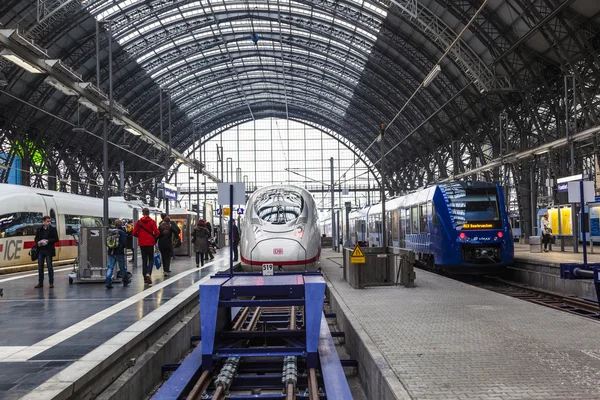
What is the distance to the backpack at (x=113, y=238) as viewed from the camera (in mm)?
13469

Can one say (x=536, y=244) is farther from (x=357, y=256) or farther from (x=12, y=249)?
(x=12, y=249)

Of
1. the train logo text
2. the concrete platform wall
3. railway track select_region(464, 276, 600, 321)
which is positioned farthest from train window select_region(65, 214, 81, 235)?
the concrete platform wall

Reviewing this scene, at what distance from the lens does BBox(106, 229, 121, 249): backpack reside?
44.2 feet

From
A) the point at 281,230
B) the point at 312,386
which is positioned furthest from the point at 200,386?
the point at 281,230

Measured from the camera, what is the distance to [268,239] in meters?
15.2

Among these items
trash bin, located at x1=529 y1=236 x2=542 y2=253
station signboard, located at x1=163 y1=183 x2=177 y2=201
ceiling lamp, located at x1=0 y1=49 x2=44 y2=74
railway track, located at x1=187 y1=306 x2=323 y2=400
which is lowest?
railway track, located at x1=187 y1=306 x2=323 y2=400

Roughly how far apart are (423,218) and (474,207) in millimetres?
2657

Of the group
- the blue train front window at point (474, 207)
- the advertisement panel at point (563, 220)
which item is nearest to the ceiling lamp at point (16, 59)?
the blue train front window at point (474, 207)

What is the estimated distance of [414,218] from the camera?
22969mm

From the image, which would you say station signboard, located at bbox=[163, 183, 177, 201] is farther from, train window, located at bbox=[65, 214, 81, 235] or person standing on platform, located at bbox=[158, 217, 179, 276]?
person standing on platform, located at bbox=[158, 217, 179, 276]

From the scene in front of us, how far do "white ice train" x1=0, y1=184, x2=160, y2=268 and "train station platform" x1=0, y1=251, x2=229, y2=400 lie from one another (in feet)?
19.3

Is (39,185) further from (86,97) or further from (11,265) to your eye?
(86,97)

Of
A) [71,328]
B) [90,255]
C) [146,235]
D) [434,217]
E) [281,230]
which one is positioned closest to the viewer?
[71,328]

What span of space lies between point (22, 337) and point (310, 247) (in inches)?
339
